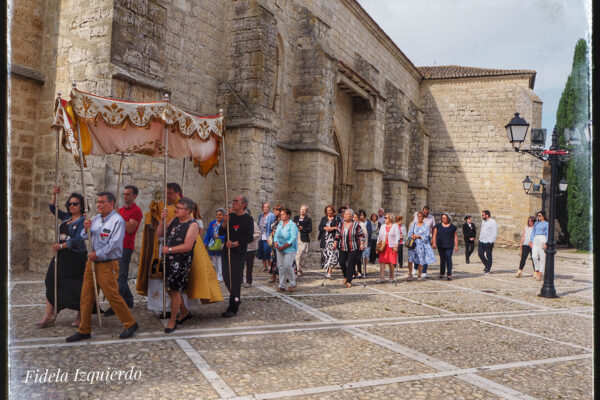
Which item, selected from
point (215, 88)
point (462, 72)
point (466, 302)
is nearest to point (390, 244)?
point (466, 302)

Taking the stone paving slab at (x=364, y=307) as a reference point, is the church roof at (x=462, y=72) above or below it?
above

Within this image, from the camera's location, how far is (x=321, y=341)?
4.86 metres

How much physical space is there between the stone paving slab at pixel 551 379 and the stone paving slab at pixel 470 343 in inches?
11.1

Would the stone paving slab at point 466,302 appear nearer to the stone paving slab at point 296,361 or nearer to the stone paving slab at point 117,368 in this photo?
the stone paving slab at point 296,361

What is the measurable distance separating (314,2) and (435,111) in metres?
14.4

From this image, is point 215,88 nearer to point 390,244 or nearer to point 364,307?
point 390,244

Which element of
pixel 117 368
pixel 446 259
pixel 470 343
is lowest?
pixel 470 343

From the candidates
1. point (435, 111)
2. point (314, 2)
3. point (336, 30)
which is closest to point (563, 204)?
point (435, 111)

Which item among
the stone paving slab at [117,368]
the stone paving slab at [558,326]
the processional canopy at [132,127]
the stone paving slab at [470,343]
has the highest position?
the processional canopy at [132,127]

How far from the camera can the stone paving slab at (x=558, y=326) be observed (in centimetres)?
569

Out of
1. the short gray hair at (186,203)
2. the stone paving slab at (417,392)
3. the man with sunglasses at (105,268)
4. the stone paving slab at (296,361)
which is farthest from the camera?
the short gray hair at (186,203)

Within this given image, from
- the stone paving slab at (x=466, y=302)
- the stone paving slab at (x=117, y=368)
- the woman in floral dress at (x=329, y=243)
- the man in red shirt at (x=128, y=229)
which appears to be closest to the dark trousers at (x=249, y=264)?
the woman in floral dress at (x=329, y=243)

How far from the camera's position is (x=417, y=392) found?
11.5 feet

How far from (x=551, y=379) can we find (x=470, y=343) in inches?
45.8
